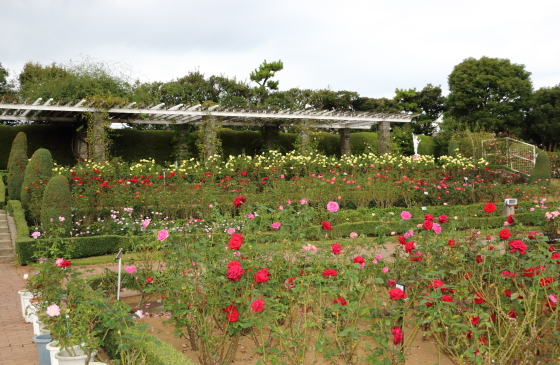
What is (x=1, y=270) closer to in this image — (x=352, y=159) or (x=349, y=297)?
(x=349, y=297)

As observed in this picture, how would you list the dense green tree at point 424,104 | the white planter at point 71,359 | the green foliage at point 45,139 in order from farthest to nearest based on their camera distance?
the dense green tree at point 424,104 < the green foliage at point 45,139 < the white planter at point 71,359

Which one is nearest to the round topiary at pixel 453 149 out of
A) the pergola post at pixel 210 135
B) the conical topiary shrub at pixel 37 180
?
the pergola post at pixel 210 135

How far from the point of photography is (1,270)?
7.31 metres

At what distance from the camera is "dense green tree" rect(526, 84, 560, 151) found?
28531 mm

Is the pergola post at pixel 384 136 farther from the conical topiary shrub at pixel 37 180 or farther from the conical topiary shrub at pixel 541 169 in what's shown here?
the conical topiary shrub at pixel 37 180

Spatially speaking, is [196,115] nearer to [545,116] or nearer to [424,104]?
[424,104]

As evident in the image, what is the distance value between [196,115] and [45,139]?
16.4 feet

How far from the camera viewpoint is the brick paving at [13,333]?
3.57 meters

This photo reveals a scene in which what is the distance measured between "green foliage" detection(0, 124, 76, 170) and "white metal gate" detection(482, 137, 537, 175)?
51.4 ft

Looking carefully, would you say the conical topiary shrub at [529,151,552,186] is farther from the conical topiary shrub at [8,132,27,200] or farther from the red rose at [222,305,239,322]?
the red rose at [222,305,239,322]

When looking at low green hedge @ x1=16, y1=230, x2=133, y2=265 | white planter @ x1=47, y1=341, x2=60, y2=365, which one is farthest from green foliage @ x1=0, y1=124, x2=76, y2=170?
white planter @ x1=47, y1=341, x2=60, y2=365

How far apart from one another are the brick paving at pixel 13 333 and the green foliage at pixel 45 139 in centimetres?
1021

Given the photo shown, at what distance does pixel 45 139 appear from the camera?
50.7 feet

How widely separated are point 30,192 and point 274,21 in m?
5.91
